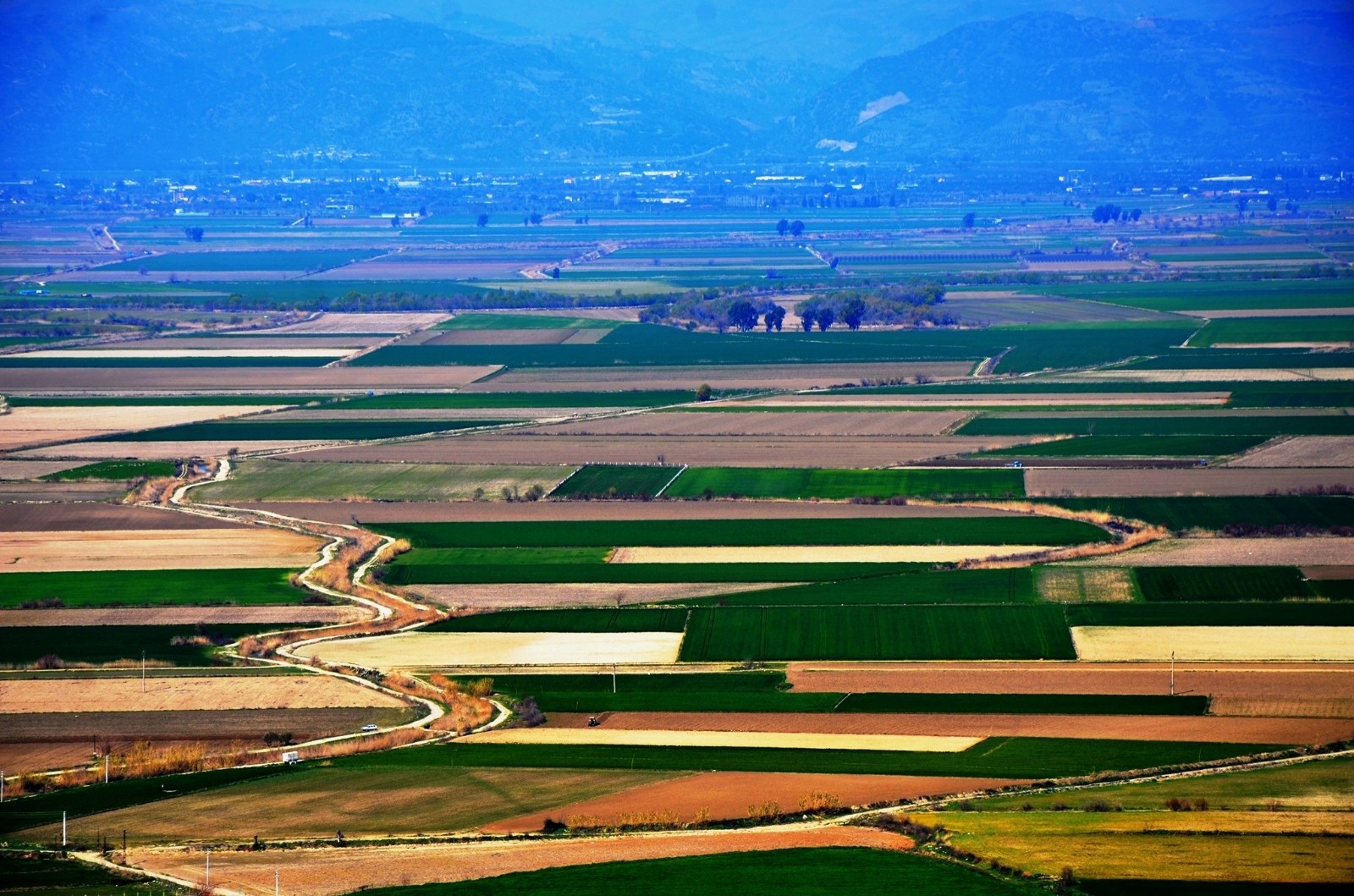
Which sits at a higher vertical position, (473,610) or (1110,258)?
(1110,258)

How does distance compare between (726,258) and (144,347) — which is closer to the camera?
(144,347)

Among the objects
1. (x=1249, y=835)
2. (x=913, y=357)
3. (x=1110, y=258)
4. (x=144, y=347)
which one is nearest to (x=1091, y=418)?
(x=913, y=357)

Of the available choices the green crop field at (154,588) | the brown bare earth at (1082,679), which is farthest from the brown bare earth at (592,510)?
the brown bare earth at (1082,679)

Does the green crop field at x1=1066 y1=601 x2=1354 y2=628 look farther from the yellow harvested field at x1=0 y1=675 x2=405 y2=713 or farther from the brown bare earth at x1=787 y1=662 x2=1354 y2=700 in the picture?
the yellow harvested field at x1=0 y1=675 x2=405 y2=713

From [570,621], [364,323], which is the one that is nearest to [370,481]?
[570,621]

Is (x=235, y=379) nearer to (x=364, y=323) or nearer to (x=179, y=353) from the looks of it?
(x=179, y=353)

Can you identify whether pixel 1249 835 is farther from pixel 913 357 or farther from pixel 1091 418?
pixel 913 357
